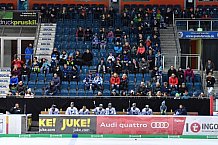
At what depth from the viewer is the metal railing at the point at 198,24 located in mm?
28188

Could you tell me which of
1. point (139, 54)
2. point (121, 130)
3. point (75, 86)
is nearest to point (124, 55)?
point (139, 54)

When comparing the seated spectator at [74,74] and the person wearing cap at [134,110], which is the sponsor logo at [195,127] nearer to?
the person wearing cap at [134,110]

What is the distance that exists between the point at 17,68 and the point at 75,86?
280 centimetres

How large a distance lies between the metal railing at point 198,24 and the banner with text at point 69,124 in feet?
37.5

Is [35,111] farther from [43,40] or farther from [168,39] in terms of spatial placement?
[168,39]

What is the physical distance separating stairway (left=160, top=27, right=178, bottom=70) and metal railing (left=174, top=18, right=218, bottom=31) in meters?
0.67

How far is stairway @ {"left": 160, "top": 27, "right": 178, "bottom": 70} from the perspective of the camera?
26.4 meters

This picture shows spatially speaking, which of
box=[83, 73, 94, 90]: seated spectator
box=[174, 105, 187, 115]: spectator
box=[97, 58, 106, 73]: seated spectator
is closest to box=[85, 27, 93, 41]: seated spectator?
box=[97, 58, 106, 73]: seated spectator

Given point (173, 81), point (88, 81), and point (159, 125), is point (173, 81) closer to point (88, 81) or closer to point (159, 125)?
point (88, 81)

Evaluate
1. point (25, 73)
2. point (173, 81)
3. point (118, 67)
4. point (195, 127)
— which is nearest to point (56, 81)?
point (25, 73)

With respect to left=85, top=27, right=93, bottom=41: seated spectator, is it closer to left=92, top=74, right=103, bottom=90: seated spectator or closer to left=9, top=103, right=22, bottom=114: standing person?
left=92, top=74, right=103, bottom=90: seated spectator

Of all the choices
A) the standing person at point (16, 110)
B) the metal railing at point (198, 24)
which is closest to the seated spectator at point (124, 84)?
the standing person at point (16, 110)

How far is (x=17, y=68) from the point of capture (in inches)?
954

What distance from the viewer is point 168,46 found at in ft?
91.7
